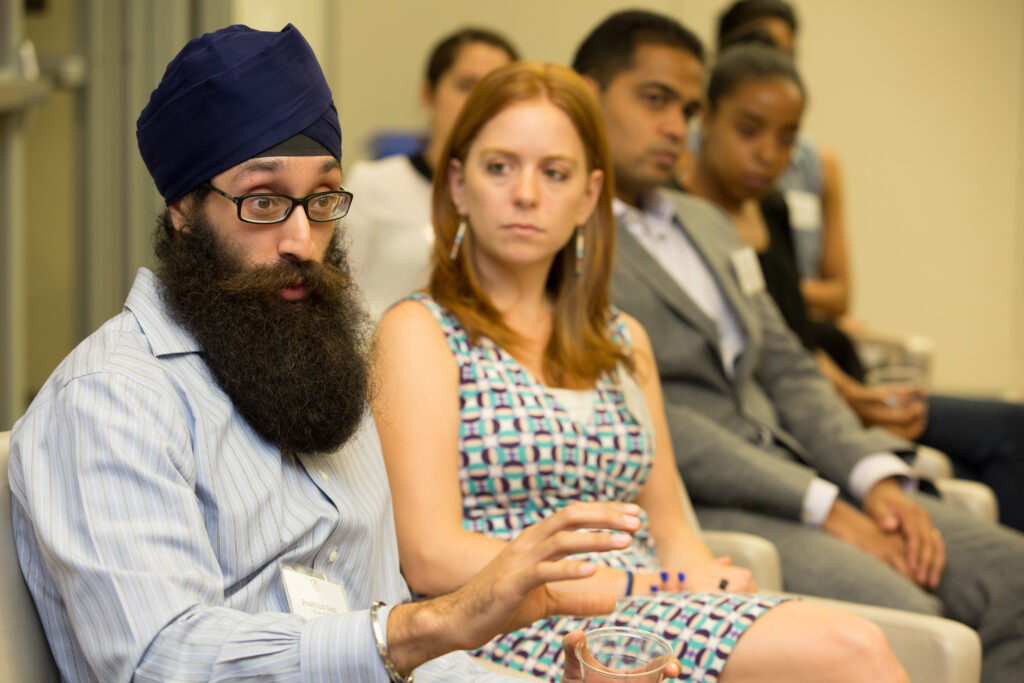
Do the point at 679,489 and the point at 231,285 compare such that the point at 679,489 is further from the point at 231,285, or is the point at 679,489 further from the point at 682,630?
the point at 231,285

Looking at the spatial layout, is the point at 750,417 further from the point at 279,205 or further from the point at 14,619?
the point at 14,619

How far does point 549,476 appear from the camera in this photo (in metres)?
1.81

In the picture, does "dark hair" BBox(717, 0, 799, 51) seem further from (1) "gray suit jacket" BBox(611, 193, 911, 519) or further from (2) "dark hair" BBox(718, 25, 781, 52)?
(1) "gray suit jacket" BBox(611, 193, 911, 519)

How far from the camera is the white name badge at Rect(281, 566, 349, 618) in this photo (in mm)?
1249

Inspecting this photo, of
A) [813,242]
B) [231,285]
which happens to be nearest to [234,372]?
[231,285]

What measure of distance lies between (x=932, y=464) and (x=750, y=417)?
692 millimetres

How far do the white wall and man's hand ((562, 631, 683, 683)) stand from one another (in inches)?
185

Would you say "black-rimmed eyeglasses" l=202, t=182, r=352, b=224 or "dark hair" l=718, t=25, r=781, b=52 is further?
"dark hair" l=718, t=25, r=781, b=52

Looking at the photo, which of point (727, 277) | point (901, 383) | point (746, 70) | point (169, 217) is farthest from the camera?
point (901, 383)

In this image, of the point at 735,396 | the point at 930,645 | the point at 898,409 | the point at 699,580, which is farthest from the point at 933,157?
the point at 699,580

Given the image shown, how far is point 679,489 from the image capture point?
2164mm

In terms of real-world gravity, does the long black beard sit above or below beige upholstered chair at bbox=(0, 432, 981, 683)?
above

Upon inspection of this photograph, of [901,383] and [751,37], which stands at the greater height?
[751,37]

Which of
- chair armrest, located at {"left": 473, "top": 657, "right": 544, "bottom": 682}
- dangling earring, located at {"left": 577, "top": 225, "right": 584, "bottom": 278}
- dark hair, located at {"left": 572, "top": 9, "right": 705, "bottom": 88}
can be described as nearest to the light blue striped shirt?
chair armrest, located at {"left": 473, "top": 657, "right": 544, "bottom": 682}
